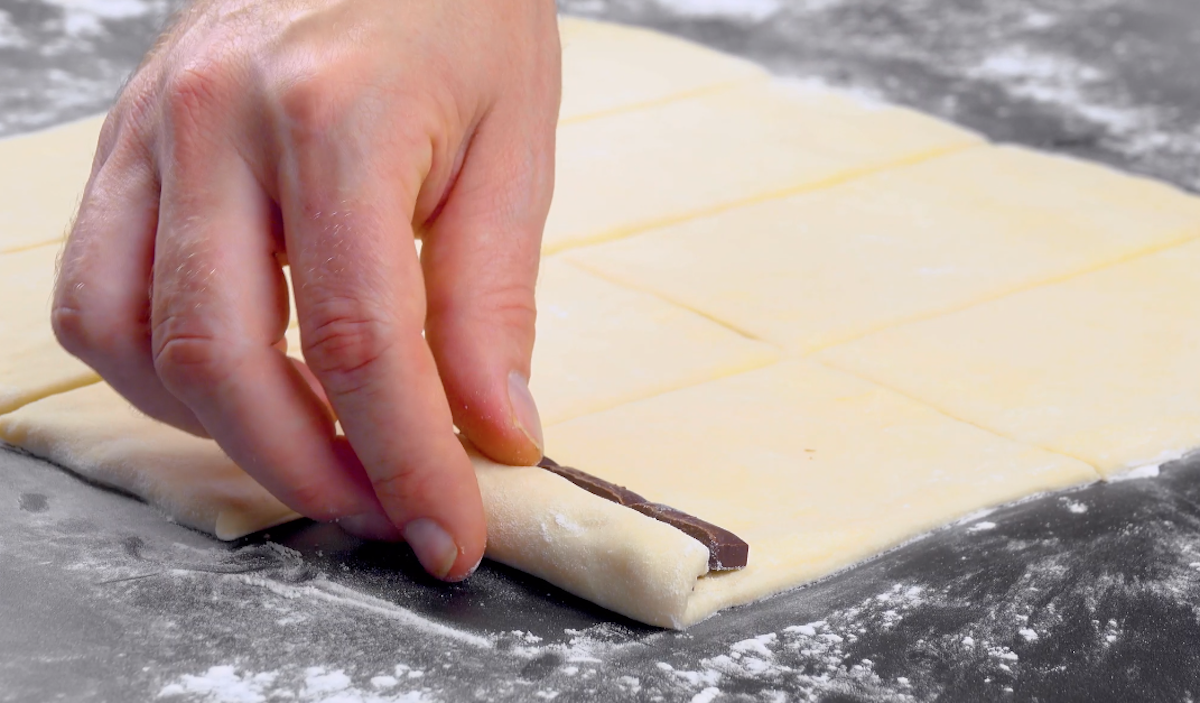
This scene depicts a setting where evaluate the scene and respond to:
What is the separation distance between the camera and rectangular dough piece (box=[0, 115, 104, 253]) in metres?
2.35

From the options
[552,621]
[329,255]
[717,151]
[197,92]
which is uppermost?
[197,92]

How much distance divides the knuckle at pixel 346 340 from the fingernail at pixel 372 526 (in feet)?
0.72

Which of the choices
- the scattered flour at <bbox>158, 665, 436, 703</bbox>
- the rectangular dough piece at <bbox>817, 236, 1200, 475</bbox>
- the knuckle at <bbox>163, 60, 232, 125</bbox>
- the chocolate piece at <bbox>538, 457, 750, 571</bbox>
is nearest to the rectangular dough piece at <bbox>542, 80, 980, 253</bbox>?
the rectangular dough piece at <bbox>817, 236, 1200, 475</bbox>

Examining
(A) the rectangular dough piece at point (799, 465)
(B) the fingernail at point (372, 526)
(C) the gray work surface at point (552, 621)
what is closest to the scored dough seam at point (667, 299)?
(A) the rectangular dough piece at point (799, 465)

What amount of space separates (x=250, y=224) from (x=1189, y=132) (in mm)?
2564

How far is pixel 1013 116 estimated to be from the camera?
3262 millimetres

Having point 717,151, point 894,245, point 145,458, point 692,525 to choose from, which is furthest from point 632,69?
point 692,525

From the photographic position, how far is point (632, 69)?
330cm

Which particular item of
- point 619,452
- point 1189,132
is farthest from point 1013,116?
point 619,452

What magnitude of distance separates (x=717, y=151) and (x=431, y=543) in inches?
64.2

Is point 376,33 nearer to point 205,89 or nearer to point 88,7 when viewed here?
point 205,89

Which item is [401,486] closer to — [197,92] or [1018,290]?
[197,92]

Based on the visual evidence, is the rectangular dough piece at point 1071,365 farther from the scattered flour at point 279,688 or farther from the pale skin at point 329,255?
the scattered flour at point 279,688

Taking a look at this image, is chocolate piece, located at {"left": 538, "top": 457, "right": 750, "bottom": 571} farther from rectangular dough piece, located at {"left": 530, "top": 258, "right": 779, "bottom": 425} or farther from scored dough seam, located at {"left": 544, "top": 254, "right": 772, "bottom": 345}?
scored dough seam, located at {"left": 544, "top": 254, "right": 772, "bottom": 345}
